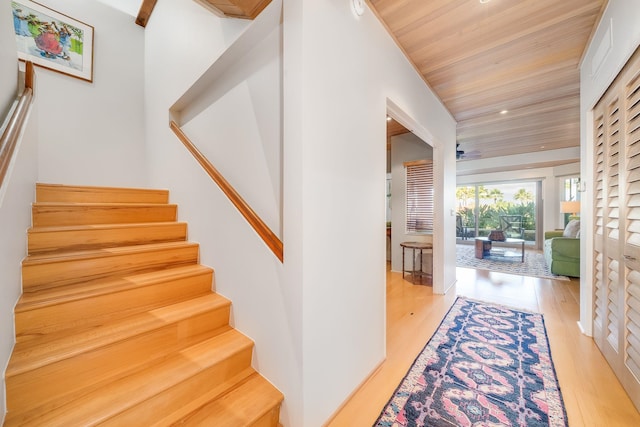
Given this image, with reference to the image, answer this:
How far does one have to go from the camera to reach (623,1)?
1.51m

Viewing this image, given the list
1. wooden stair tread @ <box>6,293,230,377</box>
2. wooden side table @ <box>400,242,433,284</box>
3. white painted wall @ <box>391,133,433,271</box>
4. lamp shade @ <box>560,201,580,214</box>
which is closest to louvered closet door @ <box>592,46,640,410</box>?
wooden side table @ <box>400,242,433,284</box>

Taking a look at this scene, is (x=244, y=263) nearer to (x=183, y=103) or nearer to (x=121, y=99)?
(x=183, y=103)

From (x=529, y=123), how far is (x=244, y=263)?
528 cm

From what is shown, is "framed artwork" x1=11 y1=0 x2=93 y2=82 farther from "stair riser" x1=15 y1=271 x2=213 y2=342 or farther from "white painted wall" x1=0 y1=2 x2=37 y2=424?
"stair riser" x1=15 y1=271 x2=213 y2=342

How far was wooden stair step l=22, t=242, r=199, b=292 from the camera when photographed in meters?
1.34

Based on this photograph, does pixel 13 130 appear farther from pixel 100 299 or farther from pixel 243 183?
pixel 243 183

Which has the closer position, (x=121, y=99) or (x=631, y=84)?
(x=631, y=84)

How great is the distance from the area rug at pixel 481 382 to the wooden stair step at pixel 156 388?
940 mm

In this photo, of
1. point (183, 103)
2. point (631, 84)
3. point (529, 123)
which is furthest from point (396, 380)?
point (529, 123)

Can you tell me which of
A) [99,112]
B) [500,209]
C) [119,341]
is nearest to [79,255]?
[119,341]

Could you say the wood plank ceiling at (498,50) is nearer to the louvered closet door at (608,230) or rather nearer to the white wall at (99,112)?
the louvered closet door at (608,230)

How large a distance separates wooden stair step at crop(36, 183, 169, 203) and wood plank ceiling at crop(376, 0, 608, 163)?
265 centimetres

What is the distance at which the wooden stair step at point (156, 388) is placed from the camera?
0.95 meters

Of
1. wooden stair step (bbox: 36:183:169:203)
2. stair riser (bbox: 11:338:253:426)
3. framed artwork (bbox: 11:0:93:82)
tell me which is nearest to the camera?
stair riser (bbox: 11:338:253:426)
